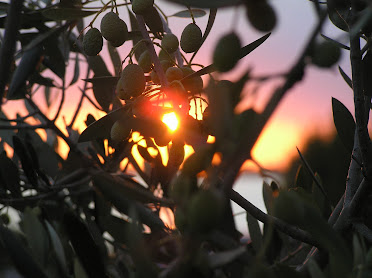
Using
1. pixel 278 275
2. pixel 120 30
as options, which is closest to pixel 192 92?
Result: pixel 120 30

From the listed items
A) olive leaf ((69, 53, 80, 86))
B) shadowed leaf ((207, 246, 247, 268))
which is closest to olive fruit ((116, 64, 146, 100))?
shadowed leaf ((207, 246, 247, 268))

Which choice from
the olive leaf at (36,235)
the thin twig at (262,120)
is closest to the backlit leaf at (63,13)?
the olive leaf at (36,235)

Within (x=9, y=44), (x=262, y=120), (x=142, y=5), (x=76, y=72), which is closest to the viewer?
(x=262, y=120)

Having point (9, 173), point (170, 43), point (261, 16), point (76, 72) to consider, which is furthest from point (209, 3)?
point (76, 72)

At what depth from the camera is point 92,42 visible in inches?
19.7

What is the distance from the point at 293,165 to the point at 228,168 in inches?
290

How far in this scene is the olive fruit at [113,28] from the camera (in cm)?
48

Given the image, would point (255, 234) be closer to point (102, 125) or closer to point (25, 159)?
point (102, 125)

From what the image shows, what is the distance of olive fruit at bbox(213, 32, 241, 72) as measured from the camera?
0.27 metres

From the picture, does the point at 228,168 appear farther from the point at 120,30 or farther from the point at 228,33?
the point at 120,30

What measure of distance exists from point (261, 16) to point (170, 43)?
0.83ft

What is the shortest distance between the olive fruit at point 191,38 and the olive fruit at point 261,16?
19cm

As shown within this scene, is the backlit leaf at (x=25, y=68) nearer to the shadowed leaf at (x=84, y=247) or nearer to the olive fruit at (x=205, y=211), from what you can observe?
the shadowed leaf at (x=84, y=247)

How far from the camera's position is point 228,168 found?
9.1 inches
